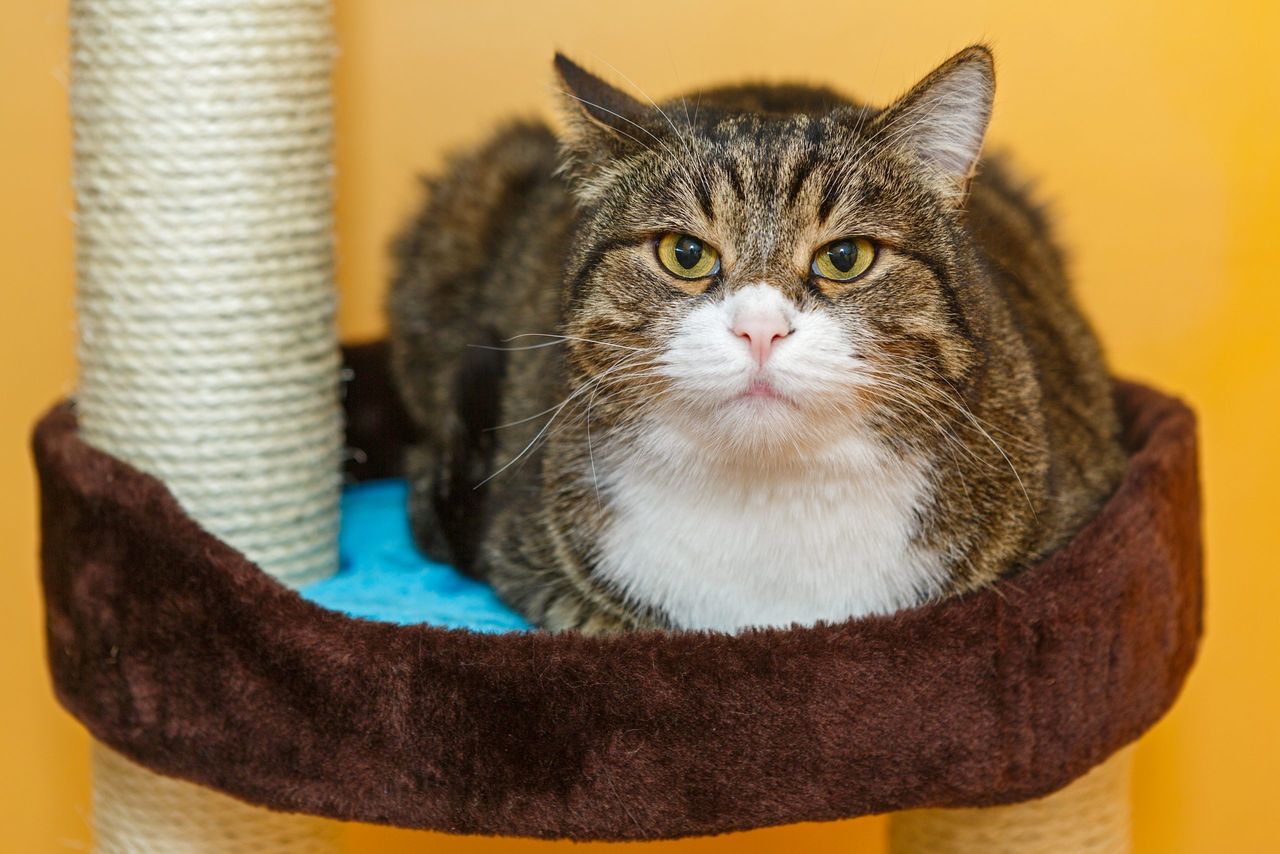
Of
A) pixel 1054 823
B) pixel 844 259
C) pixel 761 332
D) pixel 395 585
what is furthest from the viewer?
pixel 395 585

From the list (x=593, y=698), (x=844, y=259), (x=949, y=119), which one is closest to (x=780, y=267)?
(x=844, y=259)

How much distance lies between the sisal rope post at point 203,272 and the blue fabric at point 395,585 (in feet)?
0.31

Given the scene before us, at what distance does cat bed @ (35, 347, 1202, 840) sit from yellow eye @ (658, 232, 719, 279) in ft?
1.06

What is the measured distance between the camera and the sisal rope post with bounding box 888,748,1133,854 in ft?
4.81

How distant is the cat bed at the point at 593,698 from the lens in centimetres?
117

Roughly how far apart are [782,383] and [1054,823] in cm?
67

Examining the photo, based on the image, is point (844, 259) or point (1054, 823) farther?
point (1054, 823)

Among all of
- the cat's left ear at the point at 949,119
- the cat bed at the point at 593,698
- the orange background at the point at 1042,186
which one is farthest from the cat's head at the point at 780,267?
the orange background at the point at 1042,186

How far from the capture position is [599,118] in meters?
1.30

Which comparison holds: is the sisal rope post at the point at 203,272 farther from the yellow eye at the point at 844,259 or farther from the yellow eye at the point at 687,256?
the yellow eye at the point at 844,259

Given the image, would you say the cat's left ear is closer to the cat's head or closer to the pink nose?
the cat's head

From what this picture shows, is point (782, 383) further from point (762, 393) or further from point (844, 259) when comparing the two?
point (844, 259)

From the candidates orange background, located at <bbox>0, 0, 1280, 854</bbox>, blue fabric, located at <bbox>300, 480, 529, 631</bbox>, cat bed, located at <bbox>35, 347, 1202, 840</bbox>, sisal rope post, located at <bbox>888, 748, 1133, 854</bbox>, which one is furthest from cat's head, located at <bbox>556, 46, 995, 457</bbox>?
orange background, located at <bbox>0, 0, 1280, 854</bbox>

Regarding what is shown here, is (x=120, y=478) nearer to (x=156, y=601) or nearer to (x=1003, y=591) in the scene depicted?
(x=156, y=601)
